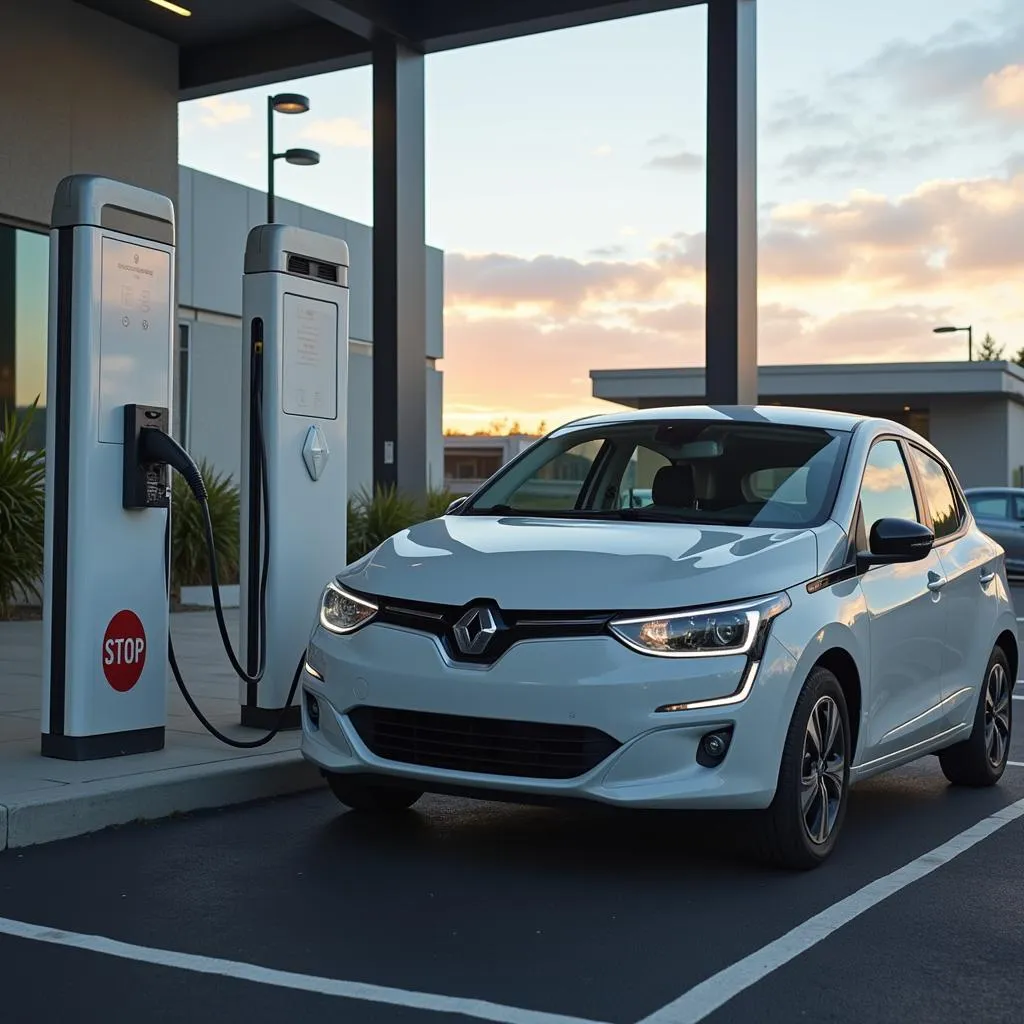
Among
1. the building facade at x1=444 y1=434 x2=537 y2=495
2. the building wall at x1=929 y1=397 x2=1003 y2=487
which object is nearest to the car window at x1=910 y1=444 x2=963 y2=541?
the building wall at x1=929 y1=397 x2=1003 y2=487

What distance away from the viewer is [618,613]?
5371 millimetres

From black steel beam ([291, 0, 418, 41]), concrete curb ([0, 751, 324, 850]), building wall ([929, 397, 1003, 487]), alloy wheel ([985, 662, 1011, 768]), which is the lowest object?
concrete curb ([0, 751, 324, 850])

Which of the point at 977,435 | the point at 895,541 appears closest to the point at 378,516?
the point at 895,541

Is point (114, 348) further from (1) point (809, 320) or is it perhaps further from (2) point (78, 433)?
(1) point (809, 320)

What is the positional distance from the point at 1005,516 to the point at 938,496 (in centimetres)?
1897

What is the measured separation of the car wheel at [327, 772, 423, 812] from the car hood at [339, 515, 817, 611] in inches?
34.1

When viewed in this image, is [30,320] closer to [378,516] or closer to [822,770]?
[378,516]

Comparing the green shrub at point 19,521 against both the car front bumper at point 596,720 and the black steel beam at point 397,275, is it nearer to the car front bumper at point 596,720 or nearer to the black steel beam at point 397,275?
the black steel beam at point 397,275

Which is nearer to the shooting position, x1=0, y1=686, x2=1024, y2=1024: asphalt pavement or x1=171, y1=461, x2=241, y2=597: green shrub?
x1=0, y1=686, x2=1024, y2=1024: asphalt pavement

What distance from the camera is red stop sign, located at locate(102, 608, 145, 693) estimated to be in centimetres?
702

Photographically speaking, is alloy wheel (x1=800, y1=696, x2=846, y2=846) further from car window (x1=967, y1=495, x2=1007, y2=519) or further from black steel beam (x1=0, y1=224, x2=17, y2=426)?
car window (x1=967, y1=495, x2=1007, y2=519)

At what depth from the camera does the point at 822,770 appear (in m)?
5.79

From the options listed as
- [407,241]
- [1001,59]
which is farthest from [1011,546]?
[407,241]

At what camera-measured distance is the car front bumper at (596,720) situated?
529 centimetres
